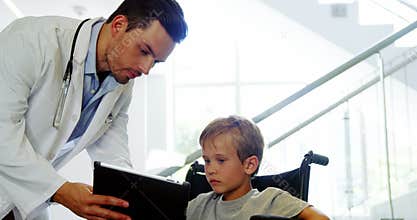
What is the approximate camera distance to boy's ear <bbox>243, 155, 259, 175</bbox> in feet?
5.32

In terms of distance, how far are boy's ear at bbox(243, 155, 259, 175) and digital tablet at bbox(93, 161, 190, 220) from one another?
447mm

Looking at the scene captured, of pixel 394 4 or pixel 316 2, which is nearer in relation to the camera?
pixel 394 4

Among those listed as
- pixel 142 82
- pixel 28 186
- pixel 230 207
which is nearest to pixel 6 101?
pixel 28 186

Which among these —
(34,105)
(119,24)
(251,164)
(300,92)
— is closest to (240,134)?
(251,164)

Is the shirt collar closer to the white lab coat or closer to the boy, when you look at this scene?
the white lab coat

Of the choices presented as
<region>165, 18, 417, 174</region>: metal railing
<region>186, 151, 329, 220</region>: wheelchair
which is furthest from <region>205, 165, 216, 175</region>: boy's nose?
<region>165, 18, 417, 174</region>: metal railing

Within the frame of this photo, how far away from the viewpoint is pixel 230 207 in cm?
158

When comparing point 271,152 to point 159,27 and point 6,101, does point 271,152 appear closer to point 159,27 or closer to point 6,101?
point 159,27

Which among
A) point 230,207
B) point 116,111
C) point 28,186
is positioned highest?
point 116,111

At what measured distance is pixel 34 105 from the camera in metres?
1.36

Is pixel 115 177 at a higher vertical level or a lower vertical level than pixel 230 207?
higher

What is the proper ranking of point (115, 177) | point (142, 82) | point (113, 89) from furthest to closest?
point (142, 82), point (113, 89), point (115, 177)

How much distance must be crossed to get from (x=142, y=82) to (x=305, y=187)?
4566 millimetres

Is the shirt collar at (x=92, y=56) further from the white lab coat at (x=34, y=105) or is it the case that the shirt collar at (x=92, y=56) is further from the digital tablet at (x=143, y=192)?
the digital tablet at (x=143, y=192)
